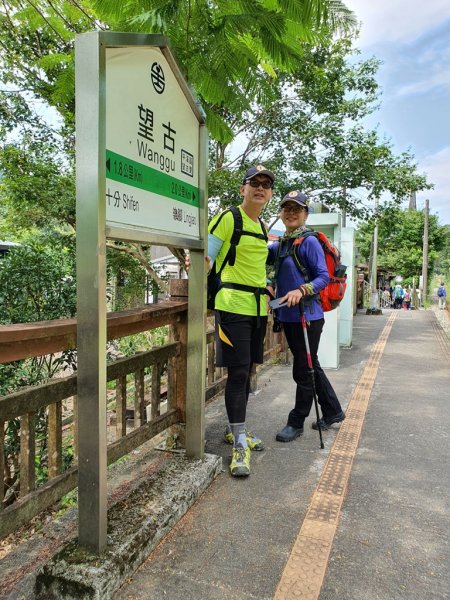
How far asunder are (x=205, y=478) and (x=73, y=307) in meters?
2.32

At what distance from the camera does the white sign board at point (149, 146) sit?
→ 1.84 meters

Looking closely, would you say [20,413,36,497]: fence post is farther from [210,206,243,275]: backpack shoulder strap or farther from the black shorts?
[210,206,243,275]: backpack shoulder strap

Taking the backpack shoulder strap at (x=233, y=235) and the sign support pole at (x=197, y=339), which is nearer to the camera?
the sign support pole at (x=197, y=339)

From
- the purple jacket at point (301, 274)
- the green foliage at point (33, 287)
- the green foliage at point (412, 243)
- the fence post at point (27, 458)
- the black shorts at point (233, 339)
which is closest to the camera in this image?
the fence post at point (27, 458)

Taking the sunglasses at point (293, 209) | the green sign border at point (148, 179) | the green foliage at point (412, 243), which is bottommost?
the green sign border at point (148, 179)

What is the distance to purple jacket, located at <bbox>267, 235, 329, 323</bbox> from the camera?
325cm

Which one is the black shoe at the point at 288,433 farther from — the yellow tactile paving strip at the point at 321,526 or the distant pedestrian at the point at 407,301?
the distant pedestrian at the point at 407,301

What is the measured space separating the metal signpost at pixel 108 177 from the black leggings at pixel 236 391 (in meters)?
0.99

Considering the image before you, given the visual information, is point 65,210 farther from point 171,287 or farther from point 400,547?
point 400,547

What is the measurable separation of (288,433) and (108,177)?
8.22ft

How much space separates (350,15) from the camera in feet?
6.88

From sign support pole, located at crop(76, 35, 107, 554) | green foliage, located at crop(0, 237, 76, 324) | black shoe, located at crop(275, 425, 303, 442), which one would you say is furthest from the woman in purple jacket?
green foliage, located at crop(0, 237, 76, 324)

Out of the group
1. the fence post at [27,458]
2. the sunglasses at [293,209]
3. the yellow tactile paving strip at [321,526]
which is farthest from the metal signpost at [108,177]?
the sunglasses at [293,209]

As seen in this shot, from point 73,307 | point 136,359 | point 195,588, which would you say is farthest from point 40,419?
point 195,588
